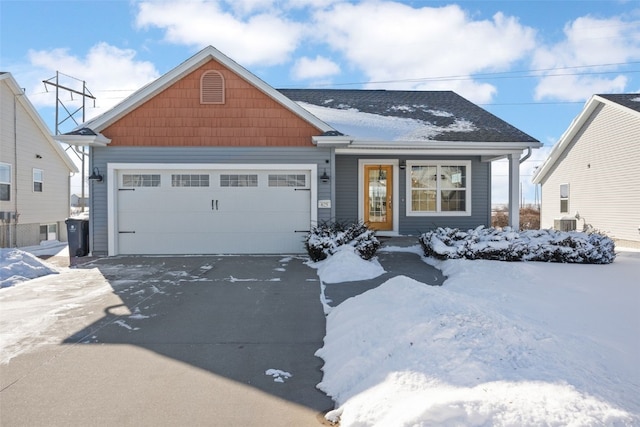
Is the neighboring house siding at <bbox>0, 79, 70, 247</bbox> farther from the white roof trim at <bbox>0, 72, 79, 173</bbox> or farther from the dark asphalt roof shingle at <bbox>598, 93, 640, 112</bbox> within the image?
the dark asphalt roof shingle at <bbox>598, 93, 640, 112</bbox>

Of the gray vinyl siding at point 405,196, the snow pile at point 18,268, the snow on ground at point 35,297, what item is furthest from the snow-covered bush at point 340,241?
the snow pile at point 18,268

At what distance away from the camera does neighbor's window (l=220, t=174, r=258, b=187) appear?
1091cm

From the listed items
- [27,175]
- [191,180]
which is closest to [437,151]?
[191,180]

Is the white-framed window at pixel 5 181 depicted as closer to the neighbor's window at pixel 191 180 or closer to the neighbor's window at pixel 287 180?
the neighbor's window at pixel 191 180

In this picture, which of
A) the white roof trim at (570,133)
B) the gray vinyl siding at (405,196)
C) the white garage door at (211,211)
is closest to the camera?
the white garage door at (211,211)

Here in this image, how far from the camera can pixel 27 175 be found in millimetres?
16234

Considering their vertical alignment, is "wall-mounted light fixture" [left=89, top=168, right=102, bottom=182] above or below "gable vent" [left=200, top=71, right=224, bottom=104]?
below

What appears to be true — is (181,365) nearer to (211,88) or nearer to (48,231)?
(211,88)

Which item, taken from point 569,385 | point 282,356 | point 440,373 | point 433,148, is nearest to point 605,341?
point 569,385

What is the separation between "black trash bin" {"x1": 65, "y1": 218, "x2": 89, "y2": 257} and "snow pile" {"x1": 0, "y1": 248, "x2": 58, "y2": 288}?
202 cm

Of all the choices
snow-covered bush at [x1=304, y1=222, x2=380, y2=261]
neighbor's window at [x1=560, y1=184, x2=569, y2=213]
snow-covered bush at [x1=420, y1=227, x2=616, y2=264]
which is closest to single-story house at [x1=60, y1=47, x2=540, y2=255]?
snow-covered bush at [x1=304, y1=222, x2=380, y2=261]

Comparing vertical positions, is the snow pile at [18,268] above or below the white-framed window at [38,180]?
below

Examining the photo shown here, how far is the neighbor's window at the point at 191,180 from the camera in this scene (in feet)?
35.7

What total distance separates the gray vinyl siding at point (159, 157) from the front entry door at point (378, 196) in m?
2.99
